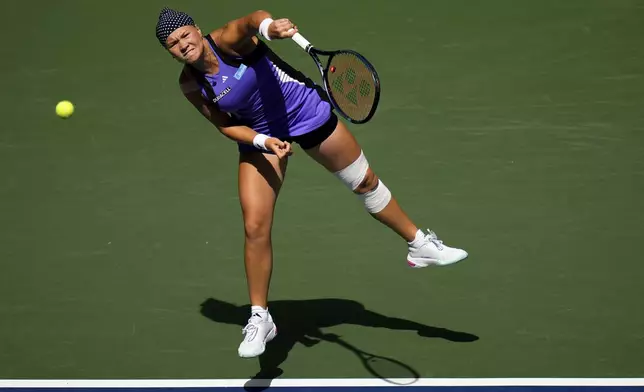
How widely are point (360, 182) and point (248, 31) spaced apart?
1217mm

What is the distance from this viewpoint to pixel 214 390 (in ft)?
20.6

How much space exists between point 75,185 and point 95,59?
1958 millimetres

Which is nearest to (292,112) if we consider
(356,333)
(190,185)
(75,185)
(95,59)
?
(356,333)

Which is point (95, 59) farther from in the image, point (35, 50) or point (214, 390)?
point (214, 390)

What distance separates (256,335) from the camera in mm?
6082

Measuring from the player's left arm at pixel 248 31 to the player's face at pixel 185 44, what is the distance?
0.60 feet

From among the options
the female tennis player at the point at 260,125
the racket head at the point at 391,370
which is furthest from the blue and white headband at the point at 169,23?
the racket head at the point at 391,370

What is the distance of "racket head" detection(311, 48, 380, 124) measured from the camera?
19.7 feet

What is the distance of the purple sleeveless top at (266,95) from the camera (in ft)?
19.7

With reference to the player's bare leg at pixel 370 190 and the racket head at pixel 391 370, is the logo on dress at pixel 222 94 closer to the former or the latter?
the player's bare leg at pixel 370 190

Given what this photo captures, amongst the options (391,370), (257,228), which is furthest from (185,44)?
(391,370)

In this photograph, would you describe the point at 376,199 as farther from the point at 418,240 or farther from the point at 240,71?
the point at 240,71

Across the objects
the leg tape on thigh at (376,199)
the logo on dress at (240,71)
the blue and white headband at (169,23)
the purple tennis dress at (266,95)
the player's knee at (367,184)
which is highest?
the blue and white headband at (169,23)

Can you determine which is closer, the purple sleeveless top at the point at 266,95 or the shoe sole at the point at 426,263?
the purple sleeveless top at the point at 266,95
